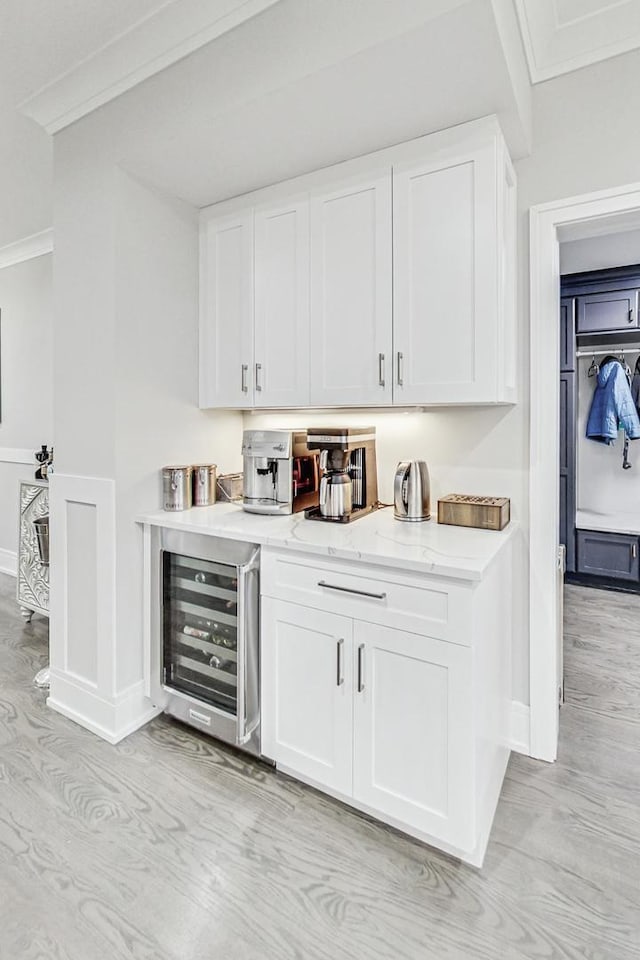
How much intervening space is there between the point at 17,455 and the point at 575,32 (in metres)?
4.35

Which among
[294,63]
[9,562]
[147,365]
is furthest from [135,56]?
[9,562]

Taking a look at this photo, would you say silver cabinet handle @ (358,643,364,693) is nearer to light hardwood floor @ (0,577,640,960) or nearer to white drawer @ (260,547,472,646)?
white drawer @ (260,547,472,646)

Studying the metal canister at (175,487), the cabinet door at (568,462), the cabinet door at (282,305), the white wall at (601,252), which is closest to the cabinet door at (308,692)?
the metal canister at (175,487)

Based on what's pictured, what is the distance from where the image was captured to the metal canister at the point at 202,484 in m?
2.38

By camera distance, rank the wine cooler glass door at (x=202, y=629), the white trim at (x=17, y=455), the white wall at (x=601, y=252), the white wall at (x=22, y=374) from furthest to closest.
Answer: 1. the white trim at (x=17, y=455)
2. the white wall at (x=22, y=374)
3. the white wall at (x=601, y=252)
4. the wine cooler glass door at (x=202, y=629)

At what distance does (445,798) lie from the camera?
4.85 feet

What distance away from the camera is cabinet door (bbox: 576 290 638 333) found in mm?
3900

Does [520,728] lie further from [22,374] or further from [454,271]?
[22,374]

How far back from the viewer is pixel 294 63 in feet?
5.05

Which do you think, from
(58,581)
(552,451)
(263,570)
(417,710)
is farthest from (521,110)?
(58,581)

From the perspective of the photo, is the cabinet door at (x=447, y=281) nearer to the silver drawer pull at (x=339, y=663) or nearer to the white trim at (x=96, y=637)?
the silver drawer pull at (x=339, y=663)

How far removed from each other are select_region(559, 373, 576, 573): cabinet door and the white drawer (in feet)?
10.6

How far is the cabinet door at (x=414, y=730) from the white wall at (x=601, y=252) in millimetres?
2931

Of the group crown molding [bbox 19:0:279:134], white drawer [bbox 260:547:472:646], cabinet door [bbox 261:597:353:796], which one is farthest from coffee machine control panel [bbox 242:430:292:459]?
crown molding [bbox 19:0:279:134]
